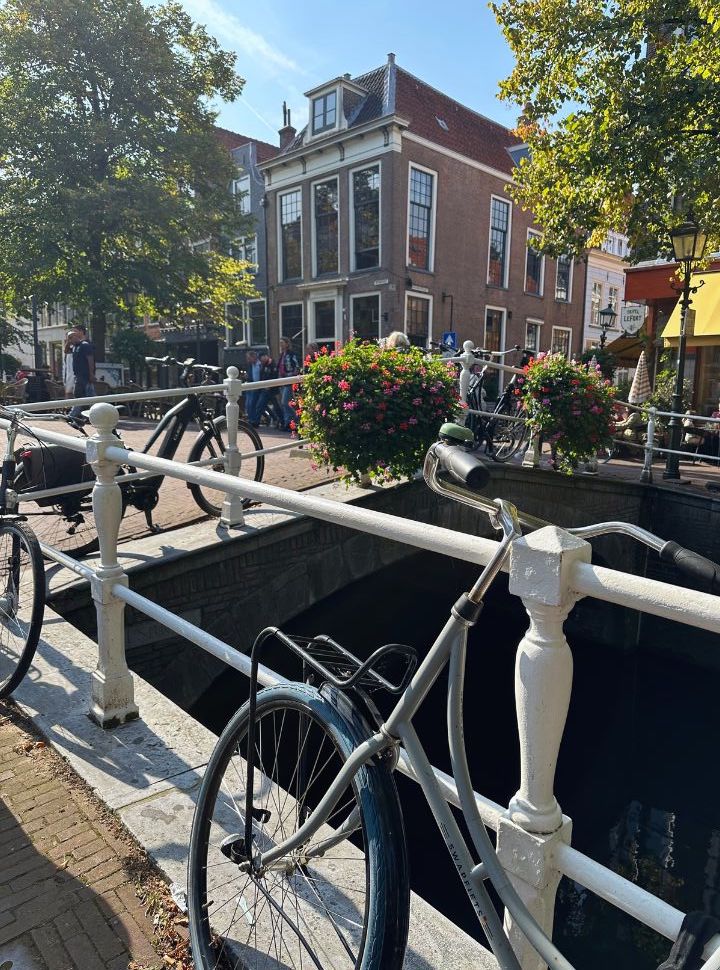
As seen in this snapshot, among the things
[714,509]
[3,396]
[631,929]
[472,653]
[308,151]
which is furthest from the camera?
[308,151]

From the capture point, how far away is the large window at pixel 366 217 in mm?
19875

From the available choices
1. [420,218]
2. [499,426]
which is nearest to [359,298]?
[420,218]

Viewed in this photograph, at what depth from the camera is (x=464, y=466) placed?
120 cm

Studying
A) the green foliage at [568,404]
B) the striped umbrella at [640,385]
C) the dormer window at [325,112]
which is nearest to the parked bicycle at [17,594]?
the green foliage at [568,404]

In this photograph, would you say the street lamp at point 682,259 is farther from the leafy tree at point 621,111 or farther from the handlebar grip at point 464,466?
the handlebar grip at point 464,466

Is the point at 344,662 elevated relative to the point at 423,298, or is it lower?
lower

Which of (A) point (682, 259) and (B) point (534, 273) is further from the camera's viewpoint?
(B) point (534, 273)

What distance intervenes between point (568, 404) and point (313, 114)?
59.0 feet

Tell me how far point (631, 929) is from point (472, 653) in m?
3.80

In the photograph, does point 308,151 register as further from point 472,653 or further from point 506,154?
point 472,653

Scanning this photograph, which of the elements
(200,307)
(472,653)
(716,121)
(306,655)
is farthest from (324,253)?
(306,655)

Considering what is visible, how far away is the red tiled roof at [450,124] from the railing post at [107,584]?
19.4m

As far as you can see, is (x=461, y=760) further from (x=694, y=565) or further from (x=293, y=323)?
(x=293, y=323)

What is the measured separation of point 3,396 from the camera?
749 inches
